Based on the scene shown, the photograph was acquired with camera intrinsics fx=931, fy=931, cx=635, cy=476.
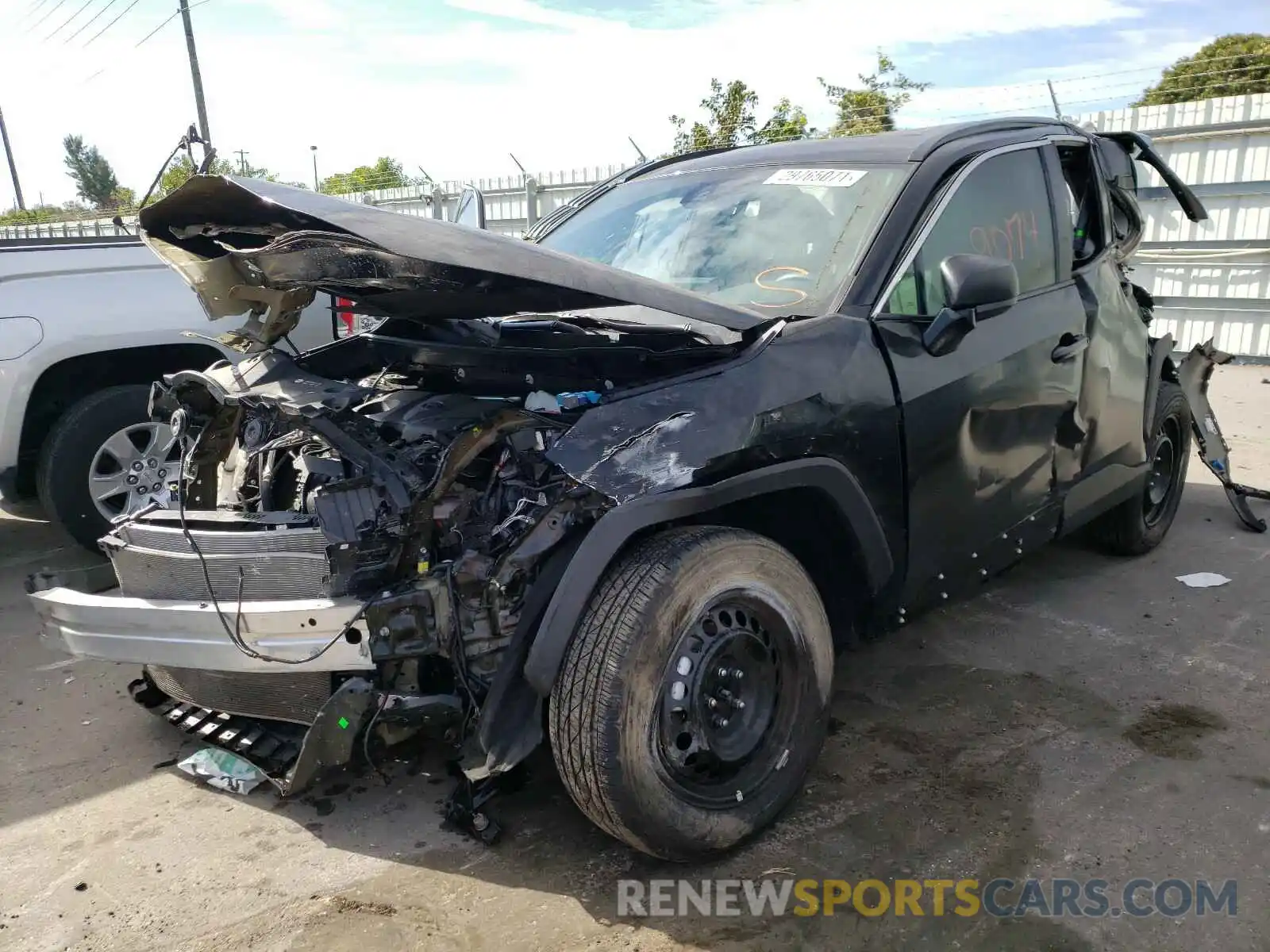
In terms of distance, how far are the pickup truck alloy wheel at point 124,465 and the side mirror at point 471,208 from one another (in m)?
1.83

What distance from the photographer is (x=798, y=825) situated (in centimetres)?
271

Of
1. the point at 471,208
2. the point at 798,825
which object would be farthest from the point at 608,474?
the point at 471,208

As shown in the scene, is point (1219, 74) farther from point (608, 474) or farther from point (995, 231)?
point (608, 474)

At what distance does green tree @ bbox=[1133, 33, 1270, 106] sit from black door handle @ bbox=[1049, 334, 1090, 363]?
8529mm

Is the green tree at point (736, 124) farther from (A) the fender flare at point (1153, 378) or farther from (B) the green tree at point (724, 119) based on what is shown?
(A) the fender flare at point (1153, 378)

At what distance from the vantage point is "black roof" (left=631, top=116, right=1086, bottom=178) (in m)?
3.30

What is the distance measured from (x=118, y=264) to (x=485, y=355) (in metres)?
3.10

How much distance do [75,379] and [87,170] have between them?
68995mm

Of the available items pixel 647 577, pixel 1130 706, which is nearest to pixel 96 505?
pixel 647 577

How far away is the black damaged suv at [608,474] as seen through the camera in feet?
7.60

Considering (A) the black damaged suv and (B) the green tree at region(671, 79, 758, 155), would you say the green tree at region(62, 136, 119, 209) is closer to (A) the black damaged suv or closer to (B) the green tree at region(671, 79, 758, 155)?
(B) the green tree at region(671, 79, 758, 155)

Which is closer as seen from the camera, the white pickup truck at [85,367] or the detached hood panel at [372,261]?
the detached hood panel at [372,261]

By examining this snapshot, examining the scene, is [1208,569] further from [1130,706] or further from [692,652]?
[692,652]

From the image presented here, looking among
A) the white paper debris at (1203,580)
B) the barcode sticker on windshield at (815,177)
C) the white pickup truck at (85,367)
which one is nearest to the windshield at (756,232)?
the barcode sticker on windshield at (815,177)
